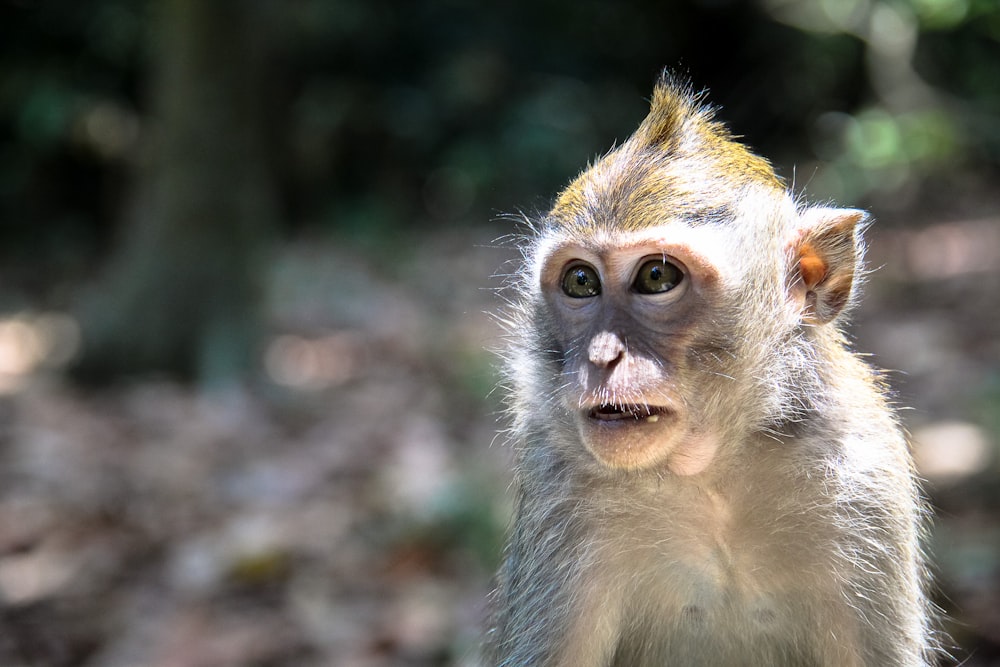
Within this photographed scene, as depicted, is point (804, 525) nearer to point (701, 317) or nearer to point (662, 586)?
point (662, 586)

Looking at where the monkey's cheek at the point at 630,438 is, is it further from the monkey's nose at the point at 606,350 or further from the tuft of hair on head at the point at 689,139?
the tuft of hair on head at the point at 689,139

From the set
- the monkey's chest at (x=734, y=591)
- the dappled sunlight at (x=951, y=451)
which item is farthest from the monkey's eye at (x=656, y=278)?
the dappled sunlight at (x=951, y=451)

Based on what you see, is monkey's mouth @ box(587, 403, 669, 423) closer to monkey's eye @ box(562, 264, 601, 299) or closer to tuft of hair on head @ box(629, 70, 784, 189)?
monkey's eye @ box(562, 264, 601, 299)

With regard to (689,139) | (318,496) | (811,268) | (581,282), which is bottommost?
(318,496)

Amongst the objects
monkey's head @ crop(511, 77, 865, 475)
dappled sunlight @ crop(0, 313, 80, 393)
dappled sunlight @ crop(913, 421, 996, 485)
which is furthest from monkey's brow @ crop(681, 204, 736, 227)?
dappled sunlight @ crop(0, 313, 80, 393)

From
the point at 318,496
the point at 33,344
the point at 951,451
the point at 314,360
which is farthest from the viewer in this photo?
the point at 33,344

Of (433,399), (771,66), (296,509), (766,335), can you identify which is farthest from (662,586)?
(771,66)

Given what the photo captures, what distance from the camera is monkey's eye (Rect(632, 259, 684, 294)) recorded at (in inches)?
113

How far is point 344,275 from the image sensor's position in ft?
38.8

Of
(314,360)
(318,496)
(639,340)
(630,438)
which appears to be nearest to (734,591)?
(630,438)

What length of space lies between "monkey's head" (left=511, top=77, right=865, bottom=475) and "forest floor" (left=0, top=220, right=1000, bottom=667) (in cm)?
132

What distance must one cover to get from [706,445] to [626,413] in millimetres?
256

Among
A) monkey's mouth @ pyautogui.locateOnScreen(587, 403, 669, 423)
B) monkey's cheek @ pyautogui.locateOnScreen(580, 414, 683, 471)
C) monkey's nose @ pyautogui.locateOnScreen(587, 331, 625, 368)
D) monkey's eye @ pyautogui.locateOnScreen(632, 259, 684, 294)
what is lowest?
monkey's cheek @ pyautogui.locateOnScreen(580, 414, 683, 471)

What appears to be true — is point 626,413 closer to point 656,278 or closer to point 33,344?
point 656,278
